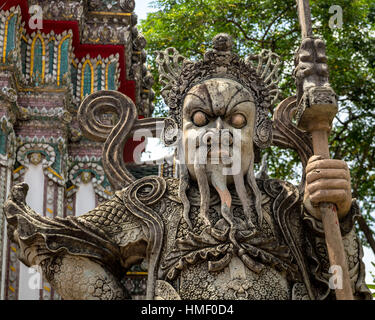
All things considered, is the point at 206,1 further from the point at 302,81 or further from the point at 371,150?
the point at 302,81

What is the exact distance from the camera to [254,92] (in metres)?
6.03

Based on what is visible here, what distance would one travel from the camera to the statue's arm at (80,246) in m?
5.48

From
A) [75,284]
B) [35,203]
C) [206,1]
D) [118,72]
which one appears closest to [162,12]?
[206,1]

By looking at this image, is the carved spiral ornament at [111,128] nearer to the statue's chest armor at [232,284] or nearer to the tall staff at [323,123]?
the statue's chest armor at [232,284]

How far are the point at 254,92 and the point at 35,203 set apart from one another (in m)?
3.59

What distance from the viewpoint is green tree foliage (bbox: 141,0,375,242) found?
12.6 m

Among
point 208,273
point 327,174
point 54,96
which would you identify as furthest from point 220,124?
point 54,96

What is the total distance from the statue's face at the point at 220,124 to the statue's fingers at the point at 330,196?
69cm

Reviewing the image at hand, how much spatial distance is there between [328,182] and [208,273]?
102cm

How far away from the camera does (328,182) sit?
17.3ft

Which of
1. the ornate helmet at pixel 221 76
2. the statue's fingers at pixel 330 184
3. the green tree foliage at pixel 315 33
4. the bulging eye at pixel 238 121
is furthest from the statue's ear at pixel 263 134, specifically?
the green tree foliage at pixel 315 33

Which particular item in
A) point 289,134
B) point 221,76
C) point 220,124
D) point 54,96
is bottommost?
point 220,124

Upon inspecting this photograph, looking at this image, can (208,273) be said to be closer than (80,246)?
Yes

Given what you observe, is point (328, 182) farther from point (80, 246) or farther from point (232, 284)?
point (80, 246)
